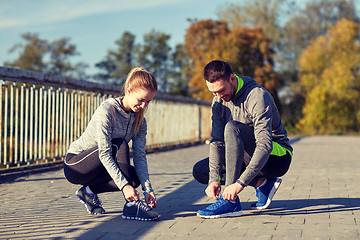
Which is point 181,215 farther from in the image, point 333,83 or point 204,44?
point 204,44

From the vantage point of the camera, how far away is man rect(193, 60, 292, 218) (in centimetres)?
420

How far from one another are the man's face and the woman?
48cm

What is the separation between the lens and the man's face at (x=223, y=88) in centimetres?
422

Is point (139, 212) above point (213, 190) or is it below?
below

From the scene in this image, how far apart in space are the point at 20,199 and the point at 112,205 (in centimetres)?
107

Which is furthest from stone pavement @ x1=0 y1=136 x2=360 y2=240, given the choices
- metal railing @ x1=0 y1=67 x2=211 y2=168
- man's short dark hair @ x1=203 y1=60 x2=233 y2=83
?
man's short dark hair @ x1=203 y1=60 x2=233 y2=83

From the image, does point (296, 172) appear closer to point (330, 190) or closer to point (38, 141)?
point (330, 190)

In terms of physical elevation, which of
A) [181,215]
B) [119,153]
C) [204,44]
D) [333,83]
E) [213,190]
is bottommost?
[181,215]

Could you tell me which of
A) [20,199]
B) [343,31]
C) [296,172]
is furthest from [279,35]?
[20,199]

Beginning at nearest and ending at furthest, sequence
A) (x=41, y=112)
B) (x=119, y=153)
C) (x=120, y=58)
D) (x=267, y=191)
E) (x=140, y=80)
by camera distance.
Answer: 1. (x=140, y=80)
2. (x=119, y=153)
3. (x=267, y=191)
4. (x=41, y=112)
5. (x=120, y=58)

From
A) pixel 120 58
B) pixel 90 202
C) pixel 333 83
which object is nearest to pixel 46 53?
pixel 120 58

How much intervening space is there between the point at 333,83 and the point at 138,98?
1449 inches

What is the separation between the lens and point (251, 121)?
4547 millimetres

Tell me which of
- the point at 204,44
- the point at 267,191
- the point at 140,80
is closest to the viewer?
the point at 140,80
